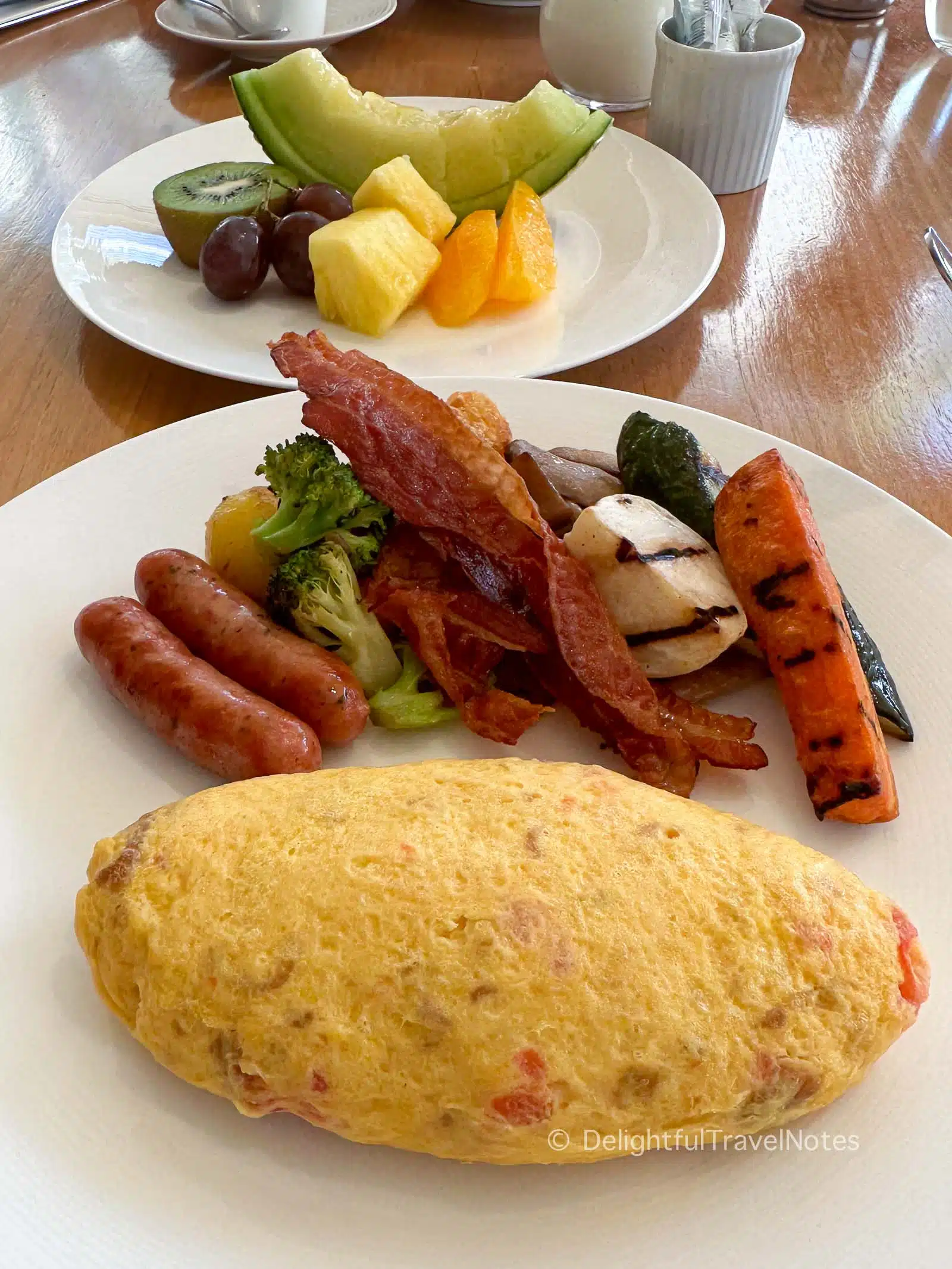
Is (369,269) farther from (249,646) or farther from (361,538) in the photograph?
(249,646)

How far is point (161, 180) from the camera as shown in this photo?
3.45m

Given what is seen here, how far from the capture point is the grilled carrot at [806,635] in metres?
1.69

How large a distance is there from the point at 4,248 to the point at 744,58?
9.35 ft

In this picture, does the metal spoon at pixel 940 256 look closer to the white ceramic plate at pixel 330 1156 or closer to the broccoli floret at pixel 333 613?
the white ceramic plate at pixel 330 1156

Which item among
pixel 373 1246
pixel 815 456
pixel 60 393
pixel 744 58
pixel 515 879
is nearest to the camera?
pixel 373 1246

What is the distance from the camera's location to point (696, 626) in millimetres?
1841

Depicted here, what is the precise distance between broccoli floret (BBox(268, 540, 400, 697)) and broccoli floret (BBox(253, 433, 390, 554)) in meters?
0.05

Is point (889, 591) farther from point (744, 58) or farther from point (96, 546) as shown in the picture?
point (744, 58)

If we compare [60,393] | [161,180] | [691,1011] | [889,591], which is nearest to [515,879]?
[691,1011]

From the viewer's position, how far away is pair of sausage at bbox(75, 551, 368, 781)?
172cm

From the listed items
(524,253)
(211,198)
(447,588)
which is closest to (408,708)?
(447,588)

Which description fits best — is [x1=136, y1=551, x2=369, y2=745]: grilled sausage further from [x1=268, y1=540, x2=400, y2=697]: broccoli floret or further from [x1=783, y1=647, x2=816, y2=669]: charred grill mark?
[x1=783, y1=647, x2=816, y2=669]: charred grill mark

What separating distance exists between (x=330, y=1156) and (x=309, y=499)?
49.6 inches

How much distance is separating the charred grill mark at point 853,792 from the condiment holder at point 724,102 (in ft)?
9.83
